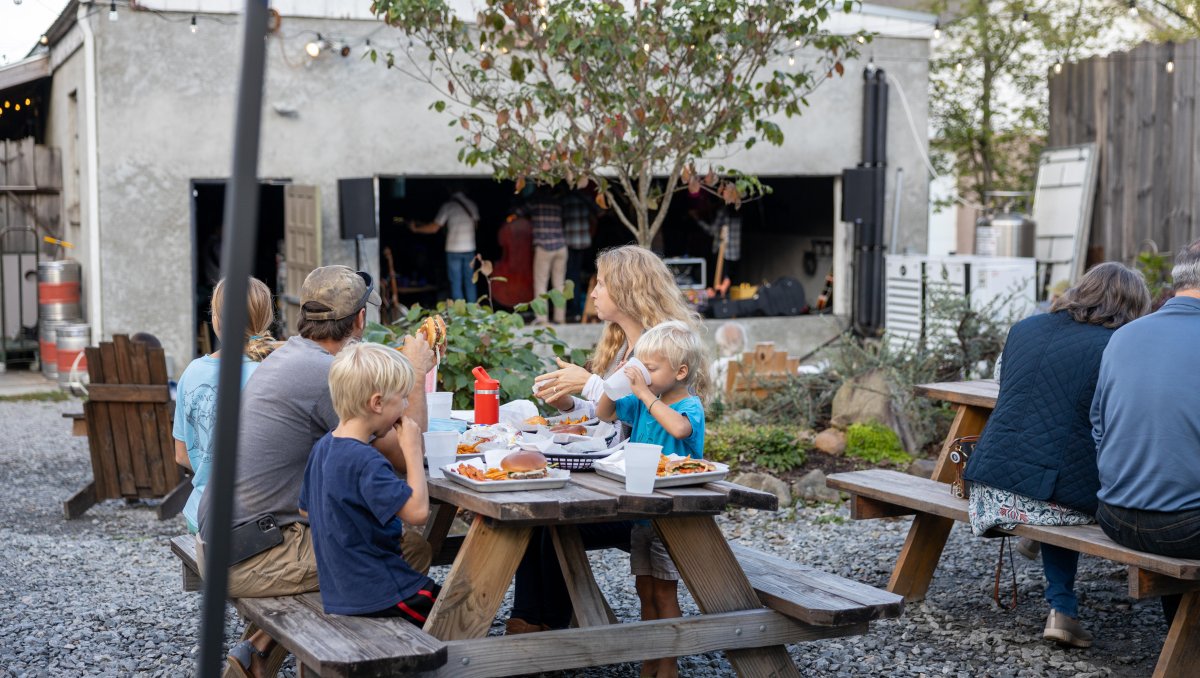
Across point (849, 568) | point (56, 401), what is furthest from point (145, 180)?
point (849, 568)

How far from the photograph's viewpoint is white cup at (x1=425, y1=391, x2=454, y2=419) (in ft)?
13.5

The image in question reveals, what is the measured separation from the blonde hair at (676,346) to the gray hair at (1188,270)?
58.7 inches

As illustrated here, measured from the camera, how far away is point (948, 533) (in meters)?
5.16

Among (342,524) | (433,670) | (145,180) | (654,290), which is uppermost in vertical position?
(145,180)

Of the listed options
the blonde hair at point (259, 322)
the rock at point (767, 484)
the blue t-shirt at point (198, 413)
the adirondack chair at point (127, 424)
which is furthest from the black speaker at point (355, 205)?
the blue t-shirt at point (198, 413)

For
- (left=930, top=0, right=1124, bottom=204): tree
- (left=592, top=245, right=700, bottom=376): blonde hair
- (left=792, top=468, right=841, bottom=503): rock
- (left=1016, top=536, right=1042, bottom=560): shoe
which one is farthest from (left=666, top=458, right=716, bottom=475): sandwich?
(left=930, top=0, right=1124, bottom=204): tree

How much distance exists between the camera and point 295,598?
356cm

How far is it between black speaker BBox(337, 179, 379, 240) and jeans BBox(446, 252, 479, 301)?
200 cm

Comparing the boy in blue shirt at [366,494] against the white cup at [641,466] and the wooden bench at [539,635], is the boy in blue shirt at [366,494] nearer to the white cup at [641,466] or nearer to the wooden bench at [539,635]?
the wooden bench at [539,635]

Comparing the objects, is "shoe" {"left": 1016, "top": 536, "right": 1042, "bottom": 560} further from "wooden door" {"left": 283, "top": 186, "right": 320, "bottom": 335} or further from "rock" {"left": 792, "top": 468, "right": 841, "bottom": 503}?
"wooden door" {"left": 283, "top": 186, "right": 320, "bottom": 335}

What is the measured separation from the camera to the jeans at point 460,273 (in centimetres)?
1358

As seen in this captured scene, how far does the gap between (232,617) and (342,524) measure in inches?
81.0

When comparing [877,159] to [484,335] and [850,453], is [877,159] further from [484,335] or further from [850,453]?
[484,335]

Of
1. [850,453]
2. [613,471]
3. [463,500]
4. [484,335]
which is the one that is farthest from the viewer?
[850,453]
